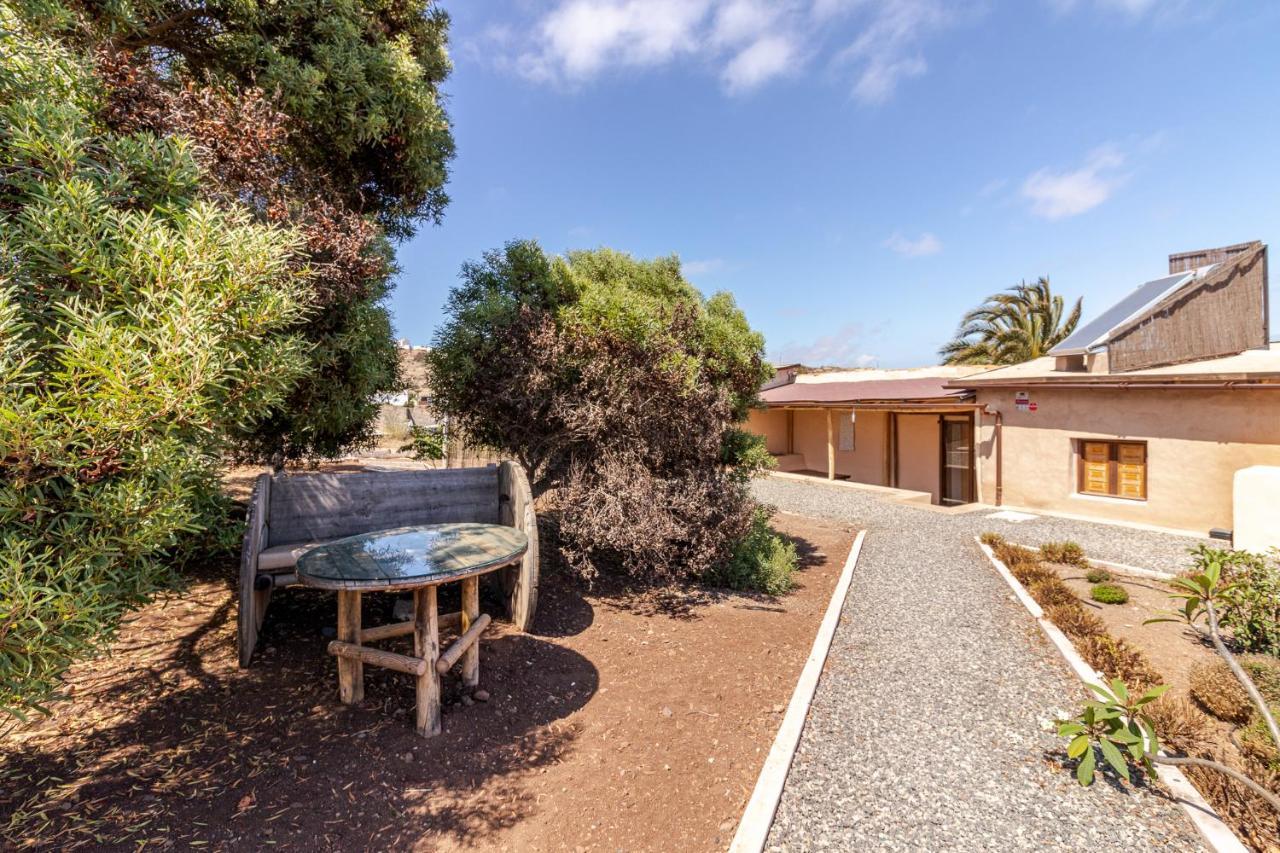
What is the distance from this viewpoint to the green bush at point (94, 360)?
173 cm

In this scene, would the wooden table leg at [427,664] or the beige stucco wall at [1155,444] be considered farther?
the beige stucco wall at [1155,444]

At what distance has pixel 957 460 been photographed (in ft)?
46.4

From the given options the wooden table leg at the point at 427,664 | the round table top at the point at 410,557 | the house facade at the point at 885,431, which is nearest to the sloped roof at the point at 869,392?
the house facade at the point at 885,431

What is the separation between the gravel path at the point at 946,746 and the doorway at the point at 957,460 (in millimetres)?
8875

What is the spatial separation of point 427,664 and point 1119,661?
17.0 ft

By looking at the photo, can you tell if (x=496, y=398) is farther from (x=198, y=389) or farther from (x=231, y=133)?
→ (x=198, y=389)

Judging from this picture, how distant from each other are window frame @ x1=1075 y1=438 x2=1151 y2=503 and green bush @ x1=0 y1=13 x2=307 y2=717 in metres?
13.2

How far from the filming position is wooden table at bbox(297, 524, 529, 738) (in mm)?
2730

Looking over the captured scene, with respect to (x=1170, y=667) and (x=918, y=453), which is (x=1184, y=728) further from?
(x=918, y=453)

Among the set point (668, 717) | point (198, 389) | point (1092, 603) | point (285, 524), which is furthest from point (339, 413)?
point (1092, 603)

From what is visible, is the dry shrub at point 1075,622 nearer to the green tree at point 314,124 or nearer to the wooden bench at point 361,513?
the wooden bench at point 361,513

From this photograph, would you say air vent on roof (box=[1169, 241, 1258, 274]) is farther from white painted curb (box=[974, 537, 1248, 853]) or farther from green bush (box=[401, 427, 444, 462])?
green bush (box=[401, 427, 444, 462])

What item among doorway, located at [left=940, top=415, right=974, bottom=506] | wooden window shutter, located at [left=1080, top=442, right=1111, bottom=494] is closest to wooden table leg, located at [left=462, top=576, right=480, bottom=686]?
wooden window shutter, located at [left=1080, top=442, right=1111, bottom=494]

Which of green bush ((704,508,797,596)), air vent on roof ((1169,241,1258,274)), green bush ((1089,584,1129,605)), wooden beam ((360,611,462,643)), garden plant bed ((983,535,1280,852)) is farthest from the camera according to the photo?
air vent on roof ((1169,241,1258,274))
